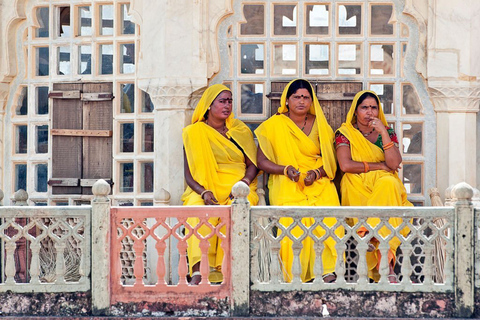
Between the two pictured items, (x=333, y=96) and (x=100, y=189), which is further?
(x=333, y=96)

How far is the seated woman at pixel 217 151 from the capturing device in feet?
26.6

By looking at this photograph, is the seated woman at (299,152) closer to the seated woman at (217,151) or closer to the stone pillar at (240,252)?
the seated woman at (217,151)

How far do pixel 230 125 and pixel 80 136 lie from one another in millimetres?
1693

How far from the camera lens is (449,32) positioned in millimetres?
8422

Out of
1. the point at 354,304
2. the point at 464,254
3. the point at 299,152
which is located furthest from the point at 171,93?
the point at 464,254

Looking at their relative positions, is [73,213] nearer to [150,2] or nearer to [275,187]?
[275,187]

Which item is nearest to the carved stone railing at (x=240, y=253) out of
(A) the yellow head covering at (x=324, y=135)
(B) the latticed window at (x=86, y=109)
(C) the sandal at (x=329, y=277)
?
(C) the sandal at (x=329, y=277)

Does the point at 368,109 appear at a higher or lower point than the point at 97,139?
higher

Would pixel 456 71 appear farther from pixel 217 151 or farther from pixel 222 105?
pixel 217 151

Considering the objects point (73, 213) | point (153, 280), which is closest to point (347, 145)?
point (153, 280)

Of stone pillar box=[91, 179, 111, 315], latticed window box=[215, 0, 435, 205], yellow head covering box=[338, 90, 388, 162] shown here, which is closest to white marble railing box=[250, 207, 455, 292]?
stone pillar box=[91, 179, 111, 315]

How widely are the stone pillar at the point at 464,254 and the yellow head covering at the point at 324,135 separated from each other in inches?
71.3

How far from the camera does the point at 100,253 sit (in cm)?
666

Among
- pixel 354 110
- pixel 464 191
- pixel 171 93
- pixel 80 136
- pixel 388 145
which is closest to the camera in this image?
pixel 464 191
